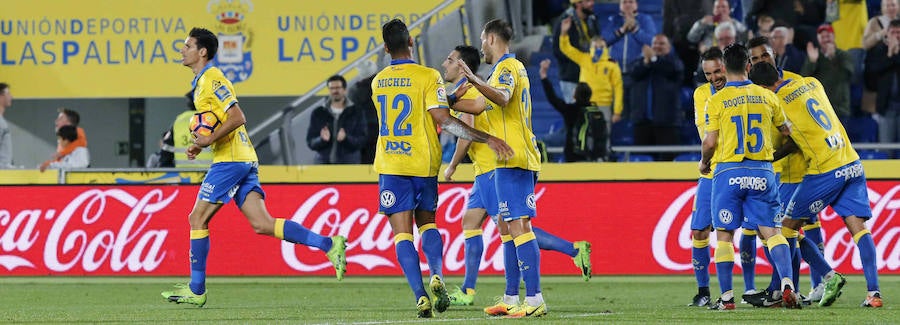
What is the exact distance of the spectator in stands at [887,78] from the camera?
664 inches

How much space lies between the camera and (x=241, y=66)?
64.8 feet

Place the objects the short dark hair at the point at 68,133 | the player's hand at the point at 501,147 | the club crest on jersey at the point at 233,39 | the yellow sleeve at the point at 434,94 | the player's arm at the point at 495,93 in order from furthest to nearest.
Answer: the club crest on jersey at the point at 233,39, the short dark hair at the point at 68,133, the yellow sleeve at the point at 434,94, the player's hand at the point at 501,147, the player's arm at the point at 495,93

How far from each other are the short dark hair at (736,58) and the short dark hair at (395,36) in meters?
2.16

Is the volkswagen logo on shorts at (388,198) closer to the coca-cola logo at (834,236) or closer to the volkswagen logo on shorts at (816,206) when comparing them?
the volkswagen logo on shorts at (816,206)

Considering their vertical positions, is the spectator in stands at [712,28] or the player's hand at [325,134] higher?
the spectator in stands at [712,28]

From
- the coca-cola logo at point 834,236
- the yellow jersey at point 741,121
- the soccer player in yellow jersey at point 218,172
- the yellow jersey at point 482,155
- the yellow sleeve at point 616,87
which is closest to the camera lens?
the yellow jersey at point 741,121

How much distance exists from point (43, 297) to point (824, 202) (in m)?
6.41

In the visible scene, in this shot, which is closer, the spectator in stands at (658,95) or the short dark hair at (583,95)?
the short dark hair at (583,95)

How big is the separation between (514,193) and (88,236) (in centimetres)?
737

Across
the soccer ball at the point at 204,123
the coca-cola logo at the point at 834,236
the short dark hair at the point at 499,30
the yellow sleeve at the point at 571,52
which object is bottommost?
the coca-cola logo at the point at 834,236

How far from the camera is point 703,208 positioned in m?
10.5

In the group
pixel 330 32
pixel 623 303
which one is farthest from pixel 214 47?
pixel 330 32

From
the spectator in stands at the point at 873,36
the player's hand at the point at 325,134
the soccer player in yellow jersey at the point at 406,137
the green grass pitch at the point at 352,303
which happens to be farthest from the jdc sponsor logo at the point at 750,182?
the player's hand at the point at 325,134

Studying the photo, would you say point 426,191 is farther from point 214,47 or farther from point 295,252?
point 295,252
